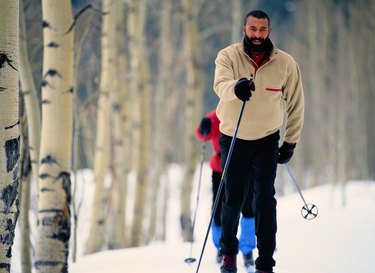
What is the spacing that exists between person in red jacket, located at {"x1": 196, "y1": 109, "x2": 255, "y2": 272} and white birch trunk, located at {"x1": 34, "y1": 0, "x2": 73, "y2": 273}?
1.39m

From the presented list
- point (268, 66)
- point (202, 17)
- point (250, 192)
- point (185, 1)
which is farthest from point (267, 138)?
point (202, 17)

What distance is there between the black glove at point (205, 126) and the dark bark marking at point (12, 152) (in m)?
2.02

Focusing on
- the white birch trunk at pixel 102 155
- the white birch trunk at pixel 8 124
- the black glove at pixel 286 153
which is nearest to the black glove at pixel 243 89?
the black glove at pixel 286 153

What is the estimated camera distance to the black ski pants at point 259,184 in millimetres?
3498


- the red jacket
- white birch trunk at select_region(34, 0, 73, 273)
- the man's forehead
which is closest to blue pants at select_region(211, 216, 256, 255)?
the red jacket

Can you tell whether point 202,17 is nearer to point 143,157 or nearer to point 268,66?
point 143,157

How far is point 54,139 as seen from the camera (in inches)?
149

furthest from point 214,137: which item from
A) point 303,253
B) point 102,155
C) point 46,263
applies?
point 102,155

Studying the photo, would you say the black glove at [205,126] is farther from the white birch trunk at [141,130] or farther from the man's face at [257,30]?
the white birch trunk at [141,130]

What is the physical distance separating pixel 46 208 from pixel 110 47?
467cm

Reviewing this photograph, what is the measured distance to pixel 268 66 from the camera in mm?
3479

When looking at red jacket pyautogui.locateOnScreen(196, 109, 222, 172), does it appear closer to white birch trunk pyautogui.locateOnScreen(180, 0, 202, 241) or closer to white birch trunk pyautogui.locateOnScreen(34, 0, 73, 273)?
white birch trunk pyautogui.locateOnScreen(34, 0, 73, 273)

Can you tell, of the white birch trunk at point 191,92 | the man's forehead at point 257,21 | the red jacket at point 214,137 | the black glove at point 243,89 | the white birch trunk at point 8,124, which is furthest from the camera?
the white birch trunk at point 191,92

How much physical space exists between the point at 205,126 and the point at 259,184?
1.33 meters
